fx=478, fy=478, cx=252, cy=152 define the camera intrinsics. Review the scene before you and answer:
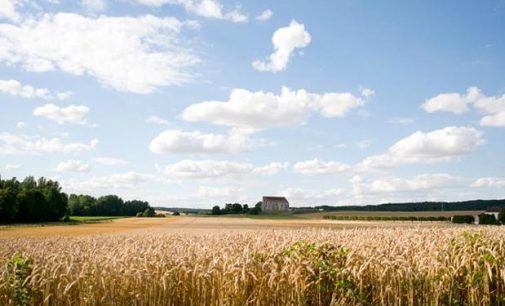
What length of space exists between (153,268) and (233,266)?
1.91 meters

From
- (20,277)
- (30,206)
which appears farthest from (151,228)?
(20,277)

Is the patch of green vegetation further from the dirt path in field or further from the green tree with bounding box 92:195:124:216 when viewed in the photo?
the green tree with bounding box 92:195:124:216

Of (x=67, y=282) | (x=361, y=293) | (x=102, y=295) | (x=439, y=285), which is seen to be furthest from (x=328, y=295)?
(x=67, y=282)

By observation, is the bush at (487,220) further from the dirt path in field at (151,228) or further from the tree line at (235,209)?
the tree line at (235,209)

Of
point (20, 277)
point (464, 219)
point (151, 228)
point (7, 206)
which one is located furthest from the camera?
point (7, 206)

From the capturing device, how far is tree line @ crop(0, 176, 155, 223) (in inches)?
3698

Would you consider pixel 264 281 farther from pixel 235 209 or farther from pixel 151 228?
pixel 235 209

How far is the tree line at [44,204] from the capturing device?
93.9 metres

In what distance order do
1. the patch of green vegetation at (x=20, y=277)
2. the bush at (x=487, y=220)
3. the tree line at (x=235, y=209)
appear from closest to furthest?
1. the patch of green vegetation at (x=20, y=277)
2. the bush at (x=487, y=220)
3. the tree line at (x=235, y=209)

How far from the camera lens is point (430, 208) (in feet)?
511

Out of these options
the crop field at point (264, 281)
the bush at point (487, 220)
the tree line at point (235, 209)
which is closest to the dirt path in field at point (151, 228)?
the bush at point (487, 220)

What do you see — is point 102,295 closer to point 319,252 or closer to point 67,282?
point 67,282

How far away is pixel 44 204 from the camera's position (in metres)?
107

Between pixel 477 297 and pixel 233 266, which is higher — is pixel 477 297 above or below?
below
